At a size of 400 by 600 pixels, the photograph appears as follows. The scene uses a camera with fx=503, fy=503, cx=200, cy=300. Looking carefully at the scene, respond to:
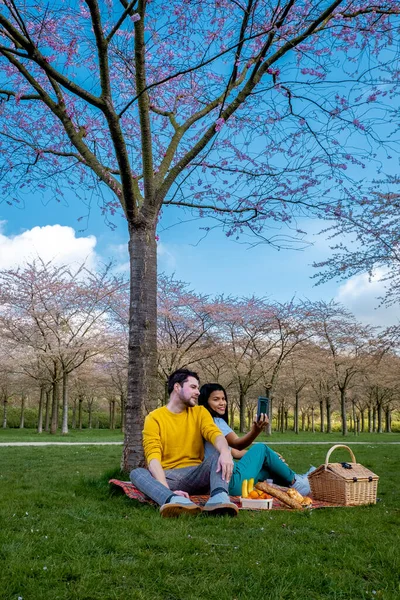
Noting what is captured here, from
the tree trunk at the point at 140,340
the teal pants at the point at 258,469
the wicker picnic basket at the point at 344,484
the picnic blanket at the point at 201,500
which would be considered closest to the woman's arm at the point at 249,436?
the teal pants at the point at 258,469

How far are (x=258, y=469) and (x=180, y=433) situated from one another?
3.12 ft

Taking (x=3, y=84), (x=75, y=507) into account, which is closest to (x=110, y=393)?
(x=3, y=84)

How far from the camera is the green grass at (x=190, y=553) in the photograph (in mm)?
2816

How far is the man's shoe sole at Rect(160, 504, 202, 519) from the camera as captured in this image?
4.29 meters

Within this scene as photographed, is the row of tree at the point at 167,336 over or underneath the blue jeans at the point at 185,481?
over

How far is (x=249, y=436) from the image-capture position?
17.3ft

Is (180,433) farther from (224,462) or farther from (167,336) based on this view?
(167,336)

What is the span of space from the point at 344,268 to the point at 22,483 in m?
10.7

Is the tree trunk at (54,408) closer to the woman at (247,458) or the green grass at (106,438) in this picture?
the green grass at (106,438)

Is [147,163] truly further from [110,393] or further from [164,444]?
[110,393]

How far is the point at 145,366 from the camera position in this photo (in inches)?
263

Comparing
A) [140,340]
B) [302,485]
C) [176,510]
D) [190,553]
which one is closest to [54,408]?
[140,340]

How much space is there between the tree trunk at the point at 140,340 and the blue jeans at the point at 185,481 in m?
1.61

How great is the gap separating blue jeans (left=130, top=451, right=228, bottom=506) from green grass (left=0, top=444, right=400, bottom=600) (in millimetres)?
224
